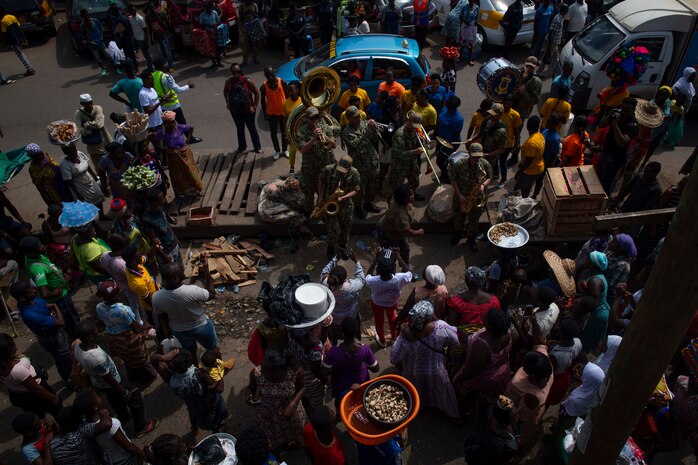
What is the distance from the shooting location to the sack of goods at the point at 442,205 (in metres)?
8.59

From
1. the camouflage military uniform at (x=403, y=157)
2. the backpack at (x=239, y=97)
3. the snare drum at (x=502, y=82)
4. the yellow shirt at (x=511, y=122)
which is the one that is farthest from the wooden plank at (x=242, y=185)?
the yellow shirt at (x=511, y=122)

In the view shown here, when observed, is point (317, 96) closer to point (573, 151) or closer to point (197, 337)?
point (573, 151)

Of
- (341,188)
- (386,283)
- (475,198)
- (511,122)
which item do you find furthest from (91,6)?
(386,283)

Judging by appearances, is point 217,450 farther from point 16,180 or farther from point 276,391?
point 16,180

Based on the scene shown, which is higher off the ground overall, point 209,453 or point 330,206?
point 209,453

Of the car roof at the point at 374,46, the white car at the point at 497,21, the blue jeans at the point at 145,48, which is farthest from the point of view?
the blue jeans at the point at 145,48

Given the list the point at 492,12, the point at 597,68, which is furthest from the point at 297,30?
the point at 597,68

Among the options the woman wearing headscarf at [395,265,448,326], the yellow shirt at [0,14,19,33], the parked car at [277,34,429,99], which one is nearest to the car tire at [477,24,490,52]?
the parked car at [277,34,429,99]

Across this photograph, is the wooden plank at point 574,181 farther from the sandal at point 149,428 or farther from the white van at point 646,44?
the sandal at point 149,428

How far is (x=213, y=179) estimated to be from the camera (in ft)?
32.2

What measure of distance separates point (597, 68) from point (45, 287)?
11.1 meters

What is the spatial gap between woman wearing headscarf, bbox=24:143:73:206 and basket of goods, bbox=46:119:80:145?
0.44 meters

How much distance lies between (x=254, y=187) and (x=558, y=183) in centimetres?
522

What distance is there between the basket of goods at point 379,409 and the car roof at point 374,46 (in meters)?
8.44
